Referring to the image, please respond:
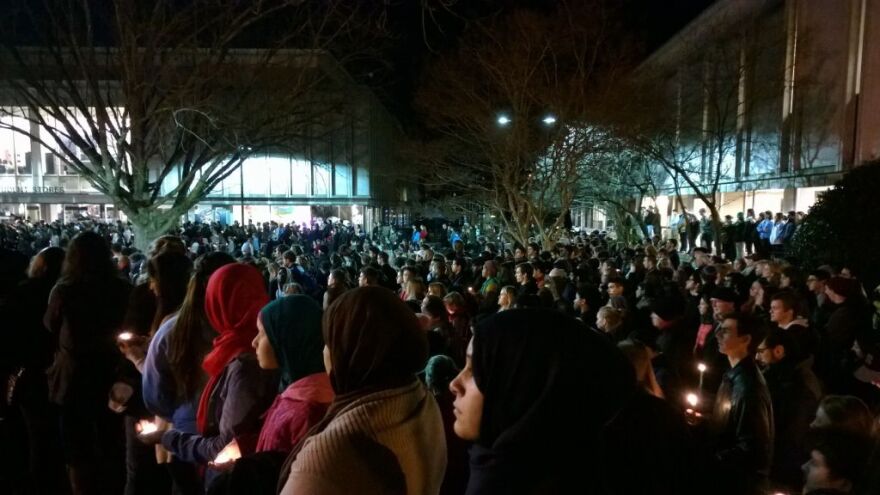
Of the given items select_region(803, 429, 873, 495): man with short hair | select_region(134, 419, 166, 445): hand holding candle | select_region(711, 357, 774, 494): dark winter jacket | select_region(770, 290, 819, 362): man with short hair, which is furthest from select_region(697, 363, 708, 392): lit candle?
select_region(134, 419, 166, 445): hand holding candle

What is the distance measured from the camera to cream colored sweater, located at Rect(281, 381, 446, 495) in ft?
5.16

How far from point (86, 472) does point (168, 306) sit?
1.52 metres

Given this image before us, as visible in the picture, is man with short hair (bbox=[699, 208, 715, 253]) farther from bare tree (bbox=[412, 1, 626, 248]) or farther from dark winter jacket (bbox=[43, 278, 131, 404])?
dark winter jacket (bbox=[43, 278, 131, 404])

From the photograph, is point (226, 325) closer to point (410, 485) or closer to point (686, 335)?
point (410, 485)

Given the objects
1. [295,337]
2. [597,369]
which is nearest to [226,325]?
[295,337]

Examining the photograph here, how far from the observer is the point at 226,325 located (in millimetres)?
2678

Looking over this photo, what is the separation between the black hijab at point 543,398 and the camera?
1.47 metres

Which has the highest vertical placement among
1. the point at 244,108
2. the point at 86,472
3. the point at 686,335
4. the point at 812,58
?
the point at 812,58

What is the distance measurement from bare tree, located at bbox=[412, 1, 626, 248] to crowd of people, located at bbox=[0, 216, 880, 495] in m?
9.99

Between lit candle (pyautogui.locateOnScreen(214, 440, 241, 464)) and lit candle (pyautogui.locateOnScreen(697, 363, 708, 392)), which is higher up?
lit candle (pyautogui.locateOnScreen(214, 440, 241, 464))

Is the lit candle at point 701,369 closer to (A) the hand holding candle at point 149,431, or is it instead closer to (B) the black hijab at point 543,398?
(B) the black hijab at point 543,398

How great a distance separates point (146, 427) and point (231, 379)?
1267 mm

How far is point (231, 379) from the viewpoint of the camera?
98.0 inches

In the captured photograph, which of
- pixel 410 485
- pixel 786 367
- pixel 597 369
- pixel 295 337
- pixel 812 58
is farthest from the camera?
pixel 812 58
